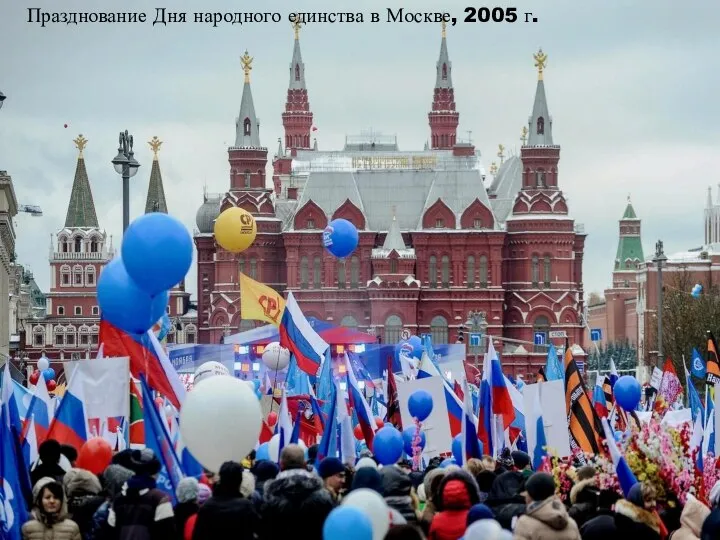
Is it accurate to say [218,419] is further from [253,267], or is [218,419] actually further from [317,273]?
[253,267]

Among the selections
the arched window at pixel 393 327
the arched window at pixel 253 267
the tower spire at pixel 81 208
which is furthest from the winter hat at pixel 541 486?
the tower spire at pixel 81 208

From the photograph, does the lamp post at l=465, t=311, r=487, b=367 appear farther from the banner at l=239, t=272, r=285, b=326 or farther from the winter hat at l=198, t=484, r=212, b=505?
the winter hat at l=198, t=484, r=212, b=505

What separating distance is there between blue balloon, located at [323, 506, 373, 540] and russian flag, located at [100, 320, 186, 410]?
17.6 ft

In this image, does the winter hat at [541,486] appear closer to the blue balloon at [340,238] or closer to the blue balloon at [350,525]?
the blue balloon at [350,525]

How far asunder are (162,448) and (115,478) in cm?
68

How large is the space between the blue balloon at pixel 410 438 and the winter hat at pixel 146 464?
18.7 ft

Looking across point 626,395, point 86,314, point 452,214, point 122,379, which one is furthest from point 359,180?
point 122,379

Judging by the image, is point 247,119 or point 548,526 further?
point 247,119

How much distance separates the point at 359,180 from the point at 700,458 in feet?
298

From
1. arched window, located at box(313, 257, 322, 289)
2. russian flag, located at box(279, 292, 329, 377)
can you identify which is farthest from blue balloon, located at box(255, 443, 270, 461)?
arched window, located at box(313, 257, 322, 289)

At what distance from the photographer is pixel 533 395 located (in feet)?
56.2

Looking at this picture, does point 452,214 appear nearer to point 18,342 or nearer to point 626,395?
point 18,342

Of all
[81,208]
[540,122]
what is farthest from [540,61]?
[81,208]

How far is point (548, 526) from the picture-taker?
11273 mm
